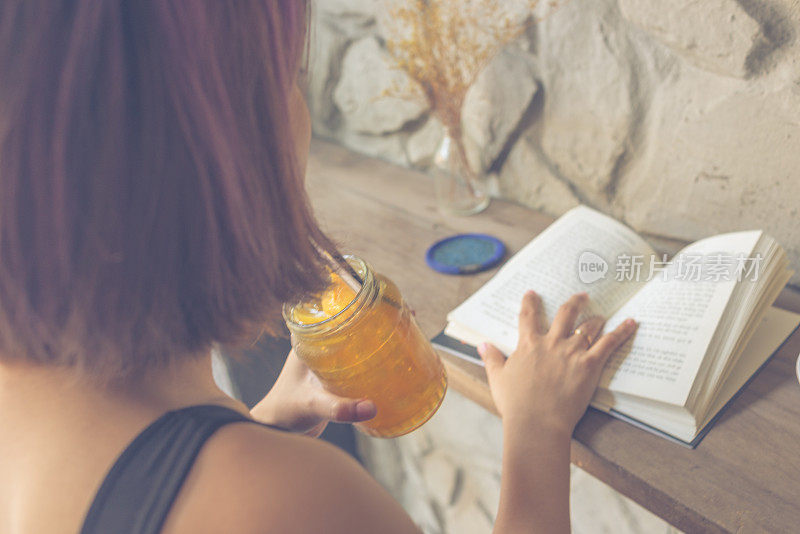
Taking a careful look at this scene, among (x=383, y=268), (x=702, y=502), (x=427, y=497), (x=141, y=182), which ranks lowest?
(x=427, y=497)

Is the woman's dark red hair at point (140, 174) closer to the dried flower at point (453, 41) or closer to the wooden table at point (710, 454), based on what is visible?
the wooden table at point (710, 454)

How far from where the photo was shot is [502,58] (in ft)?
4.16

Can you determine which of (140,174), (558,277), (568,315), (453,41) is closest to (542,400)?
(568,315)

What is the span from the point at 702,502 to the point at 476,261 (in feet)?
1.88

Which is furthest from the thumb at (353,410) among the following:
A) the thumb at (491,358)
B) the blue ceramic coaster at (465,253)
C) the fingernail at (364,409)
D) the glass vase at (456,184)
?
the glass vase at (456,184)

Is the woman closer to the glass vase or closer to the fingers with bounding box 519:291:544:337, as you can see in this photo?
the fingers with bounding box 519:291:544:337

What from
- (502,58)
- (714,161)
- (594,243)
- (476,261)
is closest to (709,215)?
(714,161)

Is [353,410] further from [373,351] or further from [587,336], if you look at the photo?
[587,336]

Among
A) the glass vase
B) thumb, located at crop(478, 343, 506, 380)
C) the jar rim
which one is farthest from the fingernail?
the glass vase

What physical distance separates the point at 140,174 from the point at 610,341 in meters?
0.61

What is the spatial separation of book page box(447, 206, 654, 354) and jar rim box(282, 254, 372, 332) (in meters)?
0.31

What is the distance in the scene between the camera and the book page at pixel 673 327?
2.31ft

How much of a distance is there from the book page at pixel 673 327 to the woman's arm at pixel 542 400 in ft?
0.08

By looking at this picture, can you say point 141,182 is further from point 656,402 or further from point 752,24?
point 752,24
